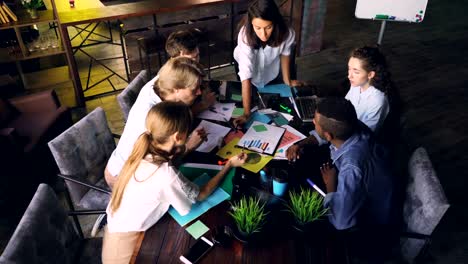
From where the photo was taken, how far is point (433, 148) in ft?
12.5

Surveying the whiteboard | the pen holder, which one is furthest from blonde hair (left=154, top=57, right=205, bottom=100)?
the whiteboard

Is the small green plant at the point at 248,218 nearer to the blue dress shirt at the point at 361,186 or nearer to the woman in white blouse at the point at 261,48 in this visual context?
the blue dress shirt at the point at 361,186

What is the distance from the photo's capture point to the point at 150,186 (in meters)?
1.75

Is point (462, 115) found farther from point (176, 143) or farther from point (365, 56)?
point (176, 143)

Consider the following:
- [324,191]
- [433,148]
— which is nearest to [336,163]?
[324,191]

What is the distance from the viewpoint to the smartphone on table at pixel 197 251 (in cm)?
164

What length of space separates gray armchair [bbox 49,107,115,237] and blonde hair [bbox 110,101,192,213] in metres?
0.50

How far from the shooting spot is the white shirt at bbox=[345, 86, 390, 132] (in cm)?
251

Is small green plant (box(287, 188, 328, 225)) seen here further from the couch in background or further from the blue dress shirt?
the couch in background

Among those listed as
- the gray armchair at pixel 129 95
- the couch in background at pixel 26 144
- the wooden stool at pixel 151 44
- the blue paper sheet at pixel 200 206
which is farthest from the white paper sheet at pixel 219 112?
the wooden stool at pixel 151 44

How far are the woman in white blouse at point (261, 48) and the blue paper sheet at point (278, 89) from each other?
0.07m

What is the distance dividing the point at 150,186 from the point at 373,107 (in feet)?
5.37

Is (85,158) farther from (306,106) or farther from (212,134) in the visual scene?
(306,106)

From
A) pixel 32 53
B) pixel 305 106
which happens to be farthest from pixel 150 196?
pixel 32 53
